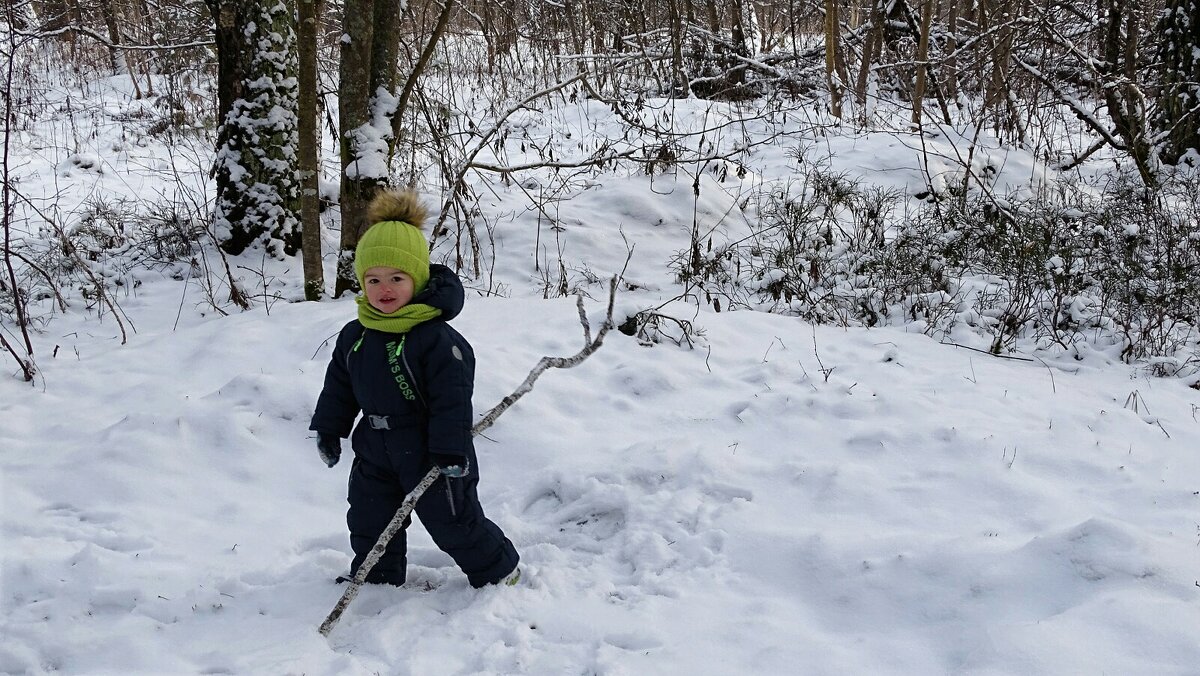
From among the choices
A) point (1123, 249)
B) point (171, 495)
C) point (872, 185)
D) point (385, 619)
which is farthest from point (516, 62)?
point (385, 619)

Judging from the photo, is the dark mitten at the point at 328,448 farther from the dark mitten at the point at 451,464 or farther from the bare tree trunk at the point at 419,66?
the bare tree trunk at the point at 419,66

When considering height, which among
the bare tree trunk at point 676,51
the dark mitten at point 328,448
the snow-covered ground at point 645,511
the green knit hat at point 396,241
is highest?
the bare tree trunk at point 676,51

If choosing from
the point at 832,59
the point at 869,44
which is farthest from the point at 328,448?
the point at 869,44

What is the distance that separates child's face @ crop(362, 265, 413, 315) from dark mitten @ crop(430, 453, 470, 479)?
1.56ft

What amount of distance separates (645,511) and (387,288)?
1.28 m

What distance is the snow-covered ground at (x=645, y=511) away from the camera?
96.0 inches

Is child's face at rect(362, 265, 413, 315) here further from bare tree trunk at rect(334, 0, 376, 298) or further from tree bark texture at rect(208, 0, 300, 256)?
tree bark texture at rect(208, 0, 300, 256)

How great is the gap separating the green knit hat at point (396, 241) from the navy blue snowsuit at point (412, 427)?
0.09 m

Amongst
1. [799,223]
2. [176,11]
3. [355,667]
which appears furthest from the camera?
[176,11]

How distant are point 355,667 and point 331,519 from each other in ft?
3.39

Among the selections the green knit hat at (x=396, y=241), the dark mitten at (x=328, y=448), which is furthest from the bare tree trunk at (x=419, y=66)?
the dark mitten at (x=328, y=448)

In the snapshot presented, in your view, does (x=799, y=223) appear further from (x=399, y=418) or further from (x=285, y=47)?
(x=399, y=418)

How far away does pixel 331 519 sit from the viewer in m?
3.31

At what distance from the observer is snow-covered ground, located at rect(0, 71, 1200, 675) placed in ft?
8.00
